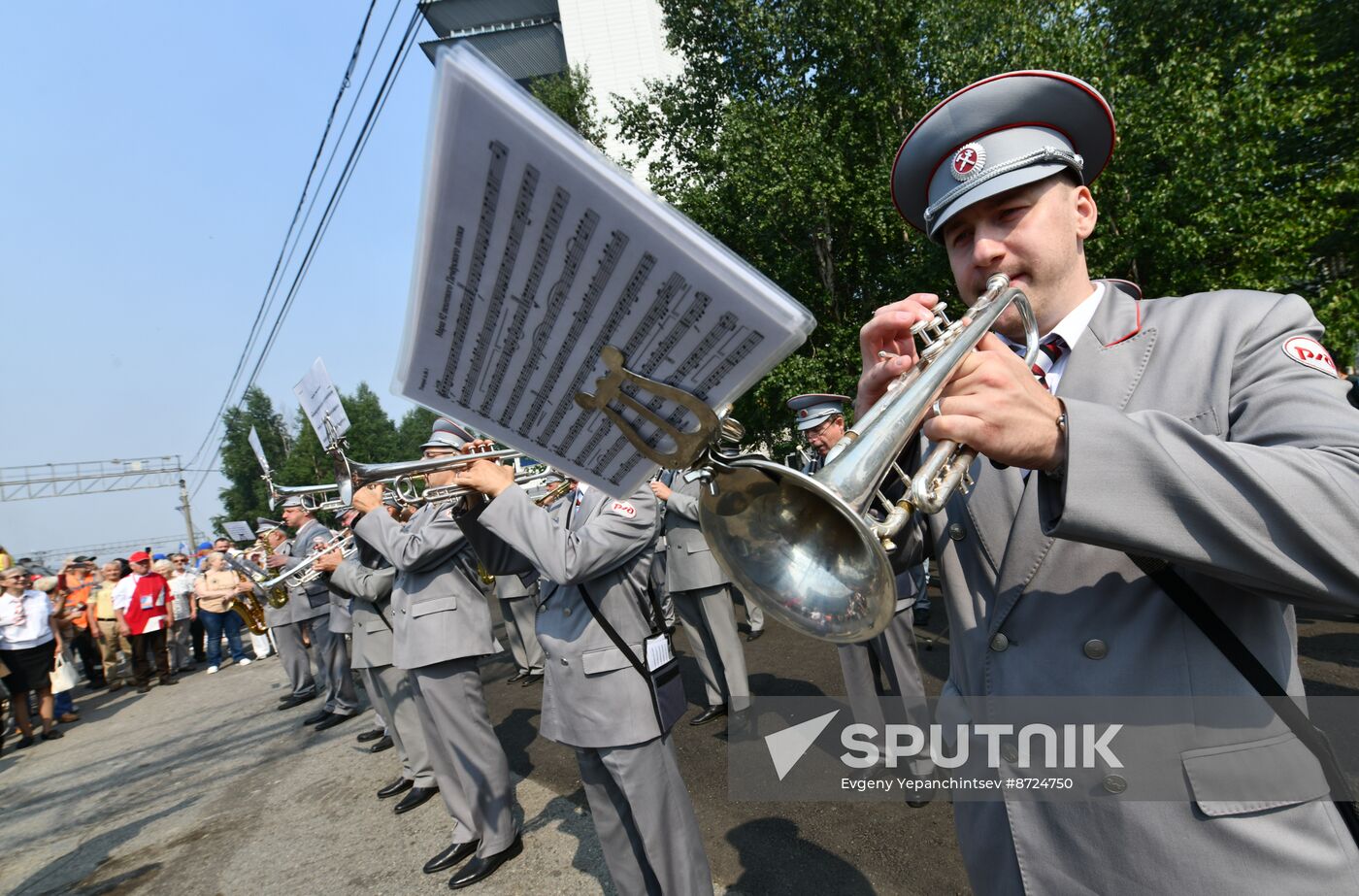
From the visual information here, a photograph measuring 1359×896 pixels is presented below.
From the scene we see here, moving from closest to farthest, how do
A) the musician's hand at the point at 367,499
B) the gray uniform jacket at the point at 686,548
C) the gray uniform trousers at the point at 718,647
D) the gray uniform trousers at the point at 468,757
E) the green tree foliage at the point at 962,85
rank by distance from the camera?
1. the gray uniform trousers at the point at 468,757
2. the musician's hand at the point at 367,499
3. the gray uniform trousers at the point at 718,647
4. the gray uniform jacket at the point at 686,548
5. the green tree foliage at the point at 962,85

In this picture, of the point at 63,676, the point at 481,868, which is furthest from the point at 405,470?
the point at 63,676

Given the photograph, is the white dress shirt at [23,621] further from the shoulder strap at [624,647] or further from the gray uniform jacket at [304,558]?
the shoulder strap at [624,647]

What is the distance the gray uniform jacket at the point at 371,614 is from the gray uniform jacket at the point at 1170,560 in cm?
492

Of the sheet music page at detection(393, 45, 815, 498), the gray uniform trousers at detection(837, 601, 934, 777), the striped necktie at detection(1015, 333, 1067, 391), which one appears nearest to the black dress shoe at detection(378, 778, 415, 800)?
the gray uniform trousers at detection(837, 601, 934, 777)

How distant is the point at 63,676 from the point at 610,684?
42.8 ft

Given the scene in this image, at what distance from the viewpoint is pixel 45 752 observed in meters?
9.15

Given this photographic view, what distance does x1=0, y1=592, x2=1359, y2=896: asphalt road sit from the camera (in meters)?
3.73

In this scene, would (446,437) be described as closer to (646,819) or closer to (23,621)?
(646,819)

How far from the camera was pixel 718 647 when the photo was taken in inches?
238

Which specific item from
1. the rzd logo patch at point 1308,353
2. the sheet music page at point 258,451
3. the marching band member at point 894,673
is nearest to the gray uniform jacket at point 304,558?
the sheet music page at point 258,451

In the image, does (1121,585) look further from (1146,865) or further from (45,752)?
(45,752)

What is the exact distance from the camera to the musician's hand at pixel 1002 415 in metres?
1.05

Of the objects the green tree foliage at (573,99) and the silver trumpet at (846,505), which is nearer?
the silver trumpet at (846,505)

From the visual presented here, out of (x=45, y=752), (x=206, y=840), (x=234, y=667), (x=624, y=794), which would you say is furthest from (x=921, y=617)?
(x=234, y=667)
